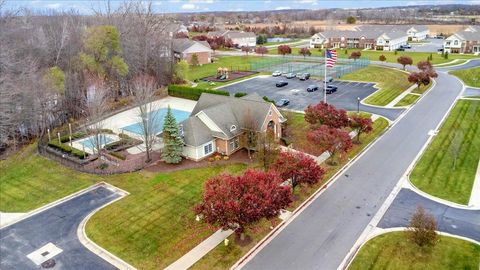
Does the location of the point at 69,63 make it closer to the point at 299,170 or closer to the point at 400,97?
the point at 299,170

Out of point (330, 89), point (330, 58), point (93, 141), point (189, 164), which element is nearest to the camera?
point (189, 164)

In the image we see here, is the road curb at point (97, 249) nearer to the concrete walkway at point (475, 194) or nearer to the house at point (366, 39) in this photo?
the concrete walkway at point (475, 194)

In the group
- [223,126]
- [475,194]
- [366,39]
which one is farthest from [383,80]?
[366,39]

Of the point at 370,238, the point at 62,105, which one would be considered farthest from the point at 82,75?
the point at 370,238

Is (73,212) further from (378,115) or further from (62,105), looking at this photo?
(378,115)

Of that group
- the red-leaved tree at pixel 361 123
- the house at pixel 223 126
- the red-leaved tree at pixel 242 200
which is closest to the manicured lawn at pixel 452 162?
the red-leaved tree at pixel 361 123
